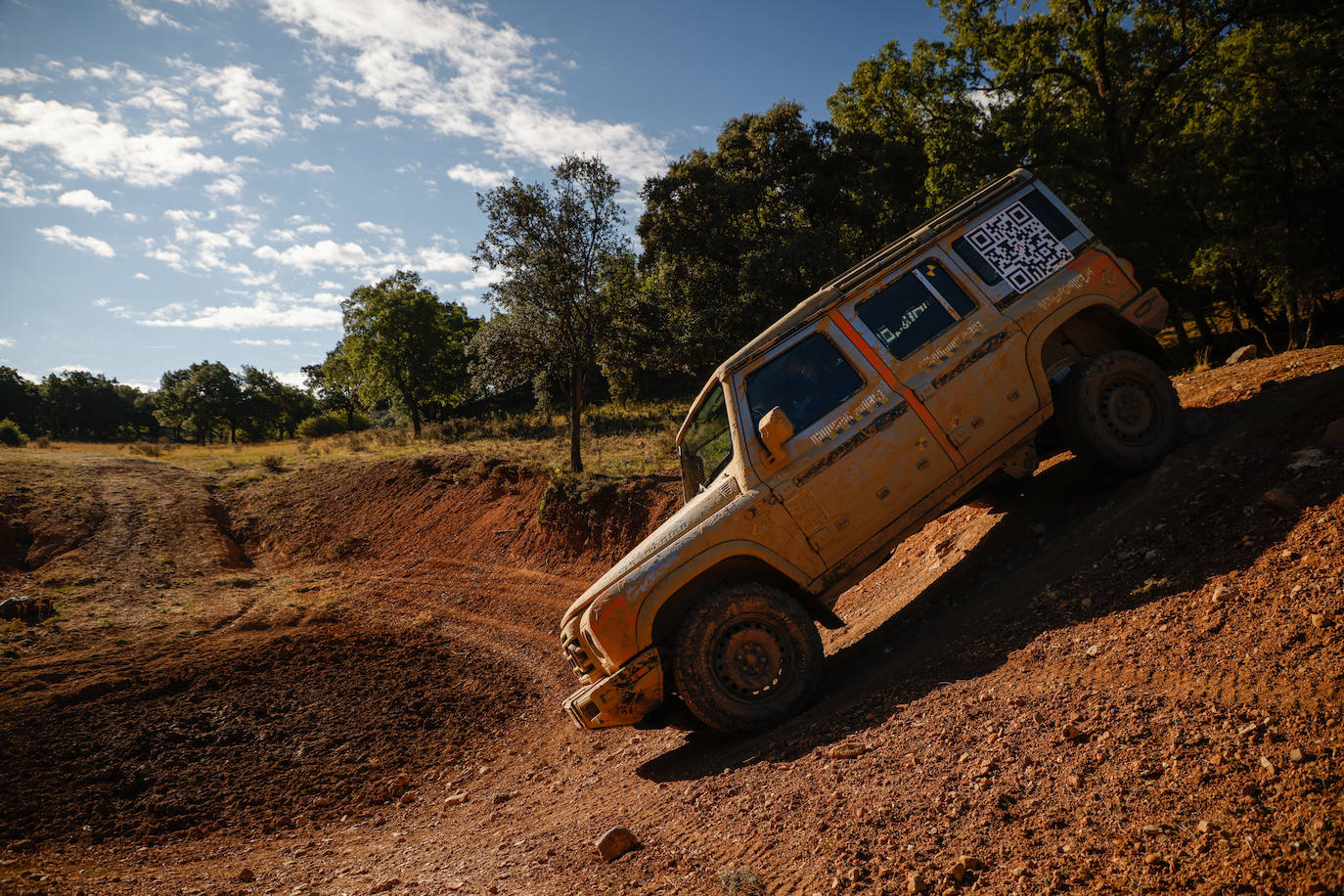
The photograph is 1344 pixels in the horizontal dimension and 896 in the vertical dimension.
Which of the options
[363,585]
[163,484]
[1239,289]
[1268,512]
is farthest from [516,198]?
[1239,289]

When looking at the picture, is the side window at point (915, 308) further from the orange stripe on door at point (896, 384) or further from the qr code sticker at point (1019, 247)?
the qr code sticker at point (1019, 247)

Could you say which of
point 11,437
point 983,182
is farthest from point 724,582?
point 11,437

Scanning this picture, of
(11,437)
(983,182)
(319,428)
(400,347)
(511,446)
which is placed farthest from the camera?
(319,428)

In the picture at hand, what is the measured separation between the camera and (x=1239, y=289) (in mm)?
17859

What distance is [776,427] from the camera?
4414 millimetres

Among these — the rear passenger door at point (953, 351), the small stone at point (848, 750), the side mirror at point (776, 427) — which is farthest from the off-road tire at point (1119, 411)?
the small stone at point (848, 750)

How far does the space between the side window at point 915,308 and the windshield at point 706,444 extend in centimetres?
131

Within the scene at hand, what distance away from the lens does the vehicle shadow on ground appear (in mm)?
3955

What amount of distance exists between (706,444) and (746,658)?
1.72 metres

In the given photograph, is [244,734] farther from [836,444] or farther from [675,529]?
[836,444]

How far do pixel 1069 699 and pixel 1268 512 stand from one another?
1904 millimetres

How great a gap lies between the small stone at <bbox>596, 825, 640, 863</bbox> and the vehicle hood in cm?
151

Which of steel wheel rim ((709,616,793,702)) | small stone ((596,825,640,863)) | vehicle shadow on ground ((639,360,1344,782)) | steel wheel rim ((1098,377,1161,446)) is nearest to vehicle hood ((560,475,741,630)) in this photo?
steel wheel rim ((709,616,793,702))

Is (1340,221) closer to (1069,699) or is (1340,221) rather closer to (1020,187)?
(1020,187)
